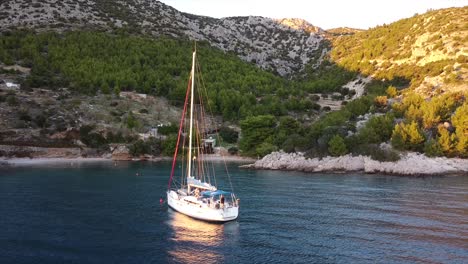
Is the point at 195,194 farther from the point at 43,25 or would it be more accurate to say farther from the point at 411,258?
the point at 43,25

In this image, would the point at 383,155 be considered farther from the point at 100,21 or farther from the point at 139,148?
the point at 100,21

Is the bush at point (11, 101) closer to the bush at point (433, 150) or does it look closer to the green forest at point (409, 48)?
the bush at point (433, 150)

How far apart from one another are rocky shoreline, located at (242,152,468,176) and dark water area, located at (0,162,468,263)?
873cm

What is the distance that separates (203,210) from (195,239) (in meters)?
6.06

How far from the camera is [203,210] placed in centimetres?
4034

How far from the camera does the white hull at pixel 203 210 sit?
130 feet

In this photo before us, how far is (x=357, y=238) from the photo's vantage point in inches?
1372

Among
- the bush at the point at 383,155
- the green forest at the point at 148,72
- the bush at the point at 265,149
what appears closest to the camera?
the bush at the point at 383,155

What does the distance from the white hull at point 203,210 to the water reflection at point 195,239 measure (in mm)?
551

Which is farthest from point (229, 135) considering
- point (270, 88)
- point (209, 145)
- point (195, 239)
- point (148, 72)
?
point (195, 239)

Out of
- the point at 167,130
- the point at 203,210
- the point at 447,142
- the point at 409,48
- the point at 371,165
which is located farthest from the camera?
the point at 409,48

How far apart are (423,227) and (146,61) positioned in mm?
126753

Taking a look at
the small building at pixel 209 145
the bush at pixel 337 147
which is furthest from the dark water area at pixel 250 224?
the small building at pixel 209 145

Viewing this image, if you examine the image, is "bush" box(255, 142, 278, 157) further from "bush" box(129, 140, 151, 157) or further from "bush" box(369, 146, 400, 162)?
"bush" box(129, 140, 151, 157)
